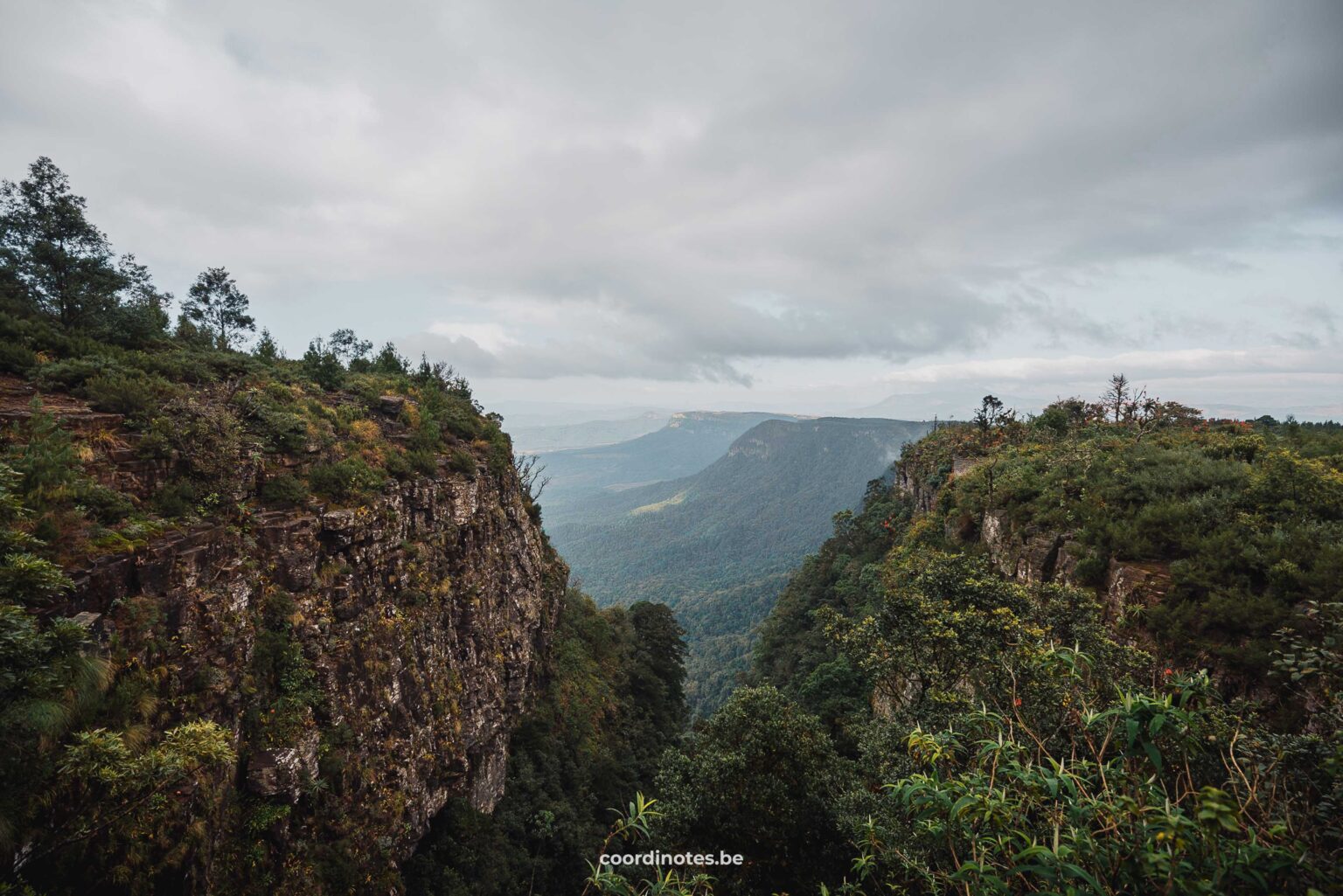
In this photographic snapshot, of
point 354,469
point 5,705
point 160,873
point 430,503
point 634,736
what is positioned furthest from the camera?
point 634,736

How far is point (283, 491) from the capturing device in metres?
11.5

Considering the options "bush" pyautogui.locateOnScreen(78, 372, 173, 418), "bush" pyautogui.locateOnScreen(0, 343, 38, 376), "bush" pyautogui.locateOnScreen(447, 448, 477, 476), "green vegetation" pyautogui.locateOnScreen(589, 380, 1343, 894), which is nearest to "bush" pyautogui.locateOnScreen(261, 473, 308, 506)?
"bush" pyautogui.locateOnScreen(78, 372, 173, 418)

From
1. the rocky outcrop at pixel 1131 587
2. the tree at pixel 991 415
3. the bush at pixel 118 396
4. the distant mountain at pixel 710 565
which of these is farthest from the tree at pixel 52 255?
the distant mountain at pixel 710 565

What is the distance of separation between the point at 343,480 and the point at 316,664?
14.9 feet

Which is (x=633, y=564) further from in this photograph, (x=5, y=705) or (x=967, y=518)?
(x=5, y=705)

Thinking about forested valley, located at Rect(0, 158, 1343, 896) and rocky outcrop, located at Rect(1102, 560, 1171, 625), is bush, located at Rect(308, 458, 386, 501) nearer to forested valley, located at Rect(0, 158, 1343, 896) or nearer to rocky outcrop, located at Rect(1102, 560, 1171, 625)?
forested valley, located at Rect(0, 158, 1343, 896)

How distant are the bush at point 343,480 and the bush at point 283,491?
2.21 ft

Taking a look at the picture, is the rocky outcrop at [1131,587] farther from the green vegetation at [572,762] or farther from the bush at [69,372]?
the bush at [69,372]

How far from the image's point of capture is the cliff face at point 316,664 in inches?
319

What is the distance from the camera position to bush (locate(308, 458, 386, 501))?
1249cm

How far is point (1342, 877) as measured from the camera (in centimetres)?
217

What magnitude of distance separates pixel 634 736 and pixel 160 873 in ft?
76.2

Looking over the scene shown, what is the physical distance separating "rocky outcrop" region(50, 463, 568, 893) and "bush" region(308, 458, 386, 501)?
491 mm

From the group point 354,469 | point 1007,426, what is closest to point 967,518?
point 1007,426
